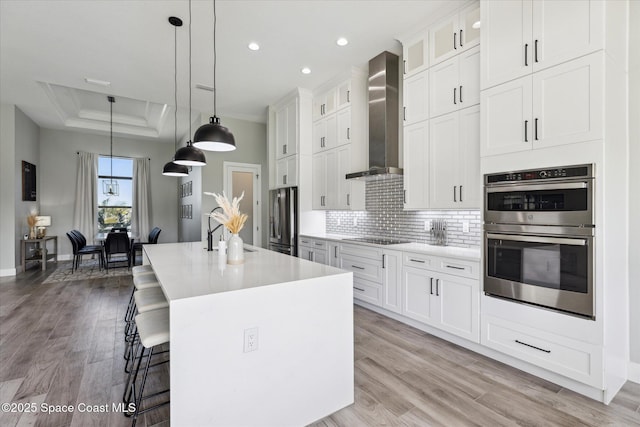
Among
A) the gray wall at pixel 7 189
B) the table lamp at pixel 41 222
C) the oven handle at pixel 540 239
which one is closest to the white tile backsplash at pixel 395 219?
the oven handle at pixel 540 239

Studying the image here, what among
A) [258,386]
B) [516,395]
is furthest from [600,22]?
[258,386]

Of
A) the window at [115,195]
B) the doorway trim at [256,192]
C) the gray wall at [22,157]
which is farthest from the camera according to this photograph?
the window at [115,195]

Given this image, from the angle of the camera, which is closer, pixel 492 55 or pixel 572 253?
pixel 572 253

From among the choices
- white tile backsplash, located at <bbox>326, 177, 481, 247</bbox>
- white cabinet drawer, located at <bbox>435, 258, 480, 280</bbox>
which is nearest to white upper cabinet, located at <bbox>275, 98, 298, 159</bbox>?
white tile backsplash, located at <bbox>326, 177, 481, 247</bbox>

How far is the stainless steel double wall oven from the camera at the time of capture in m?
2.10

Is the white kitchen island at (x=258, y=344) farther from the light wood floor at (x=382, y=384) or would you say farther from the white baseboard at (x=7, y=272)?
the white baseboard at (x=7, y=272)

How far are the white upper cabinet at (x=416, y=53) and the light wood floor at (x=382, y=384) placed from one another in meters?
2.85

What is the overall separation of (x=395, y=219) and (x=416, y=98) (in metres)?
1.53

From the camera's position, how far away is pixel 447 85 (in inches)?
125

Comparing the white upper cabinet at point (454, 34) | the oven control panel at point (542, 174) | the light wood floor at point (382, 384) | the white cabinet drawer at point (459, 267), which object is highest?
the white upper cabinet at point (454, 34)

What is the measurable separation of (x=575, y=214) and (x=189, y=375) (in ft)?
8.41

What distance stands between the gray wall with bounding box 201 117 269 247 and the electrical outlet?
4963 millimetres

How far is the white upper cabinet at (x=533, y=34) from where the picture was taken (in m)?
2.11

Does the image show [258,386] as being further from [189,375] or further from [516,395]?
[516,395]
